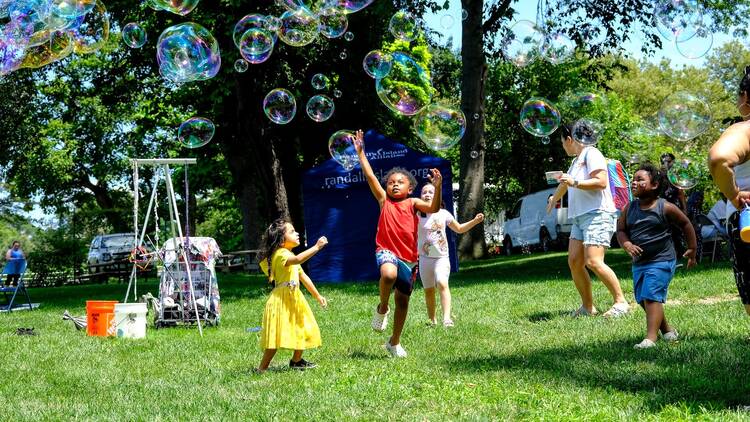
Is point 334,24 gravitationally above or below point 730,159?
above

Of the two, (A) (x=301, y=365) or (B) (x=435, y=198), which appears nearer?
(A) (x=301, y=365)

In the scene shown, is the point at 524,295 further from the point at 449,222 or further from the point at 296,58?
the point at 296,58

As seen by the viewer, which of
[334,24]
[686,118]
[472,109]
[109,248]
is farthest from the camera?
[109,248]

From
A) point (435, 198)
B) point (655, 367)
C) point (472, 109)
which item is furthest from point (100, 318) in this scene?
point (472, 109)

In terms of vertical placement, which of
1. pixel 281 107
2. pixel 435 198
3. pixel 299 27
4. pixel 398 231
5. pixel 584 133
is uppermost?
pixel 299 27

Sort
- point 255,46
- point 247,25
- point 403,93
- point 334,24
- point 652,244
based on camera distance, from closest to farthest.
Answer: point 652,244
point 403,93
point 255,46
point 247,25
point 334,24

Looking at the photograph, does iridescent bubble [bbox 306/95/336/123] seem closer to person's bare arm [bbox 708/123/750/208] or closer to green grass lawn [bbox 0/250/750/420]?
green grass lawn [bbox 0/250/750/420]

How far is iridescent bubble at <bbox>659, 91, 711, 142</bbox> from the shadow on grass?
183cm

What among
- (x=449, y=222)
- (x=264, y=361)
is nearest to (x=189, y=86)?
(x=449, y=222)

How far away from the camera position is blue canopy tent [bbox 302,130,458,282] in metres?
16.2

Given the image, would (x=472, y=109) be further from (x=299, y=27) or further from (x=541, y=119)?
(x=541, y=119)

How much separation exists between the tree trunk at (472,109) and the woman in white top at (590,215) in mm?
11086

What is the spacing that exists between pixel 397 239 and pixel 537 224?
960 inches

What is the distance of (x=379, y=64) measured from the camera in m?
10.7
